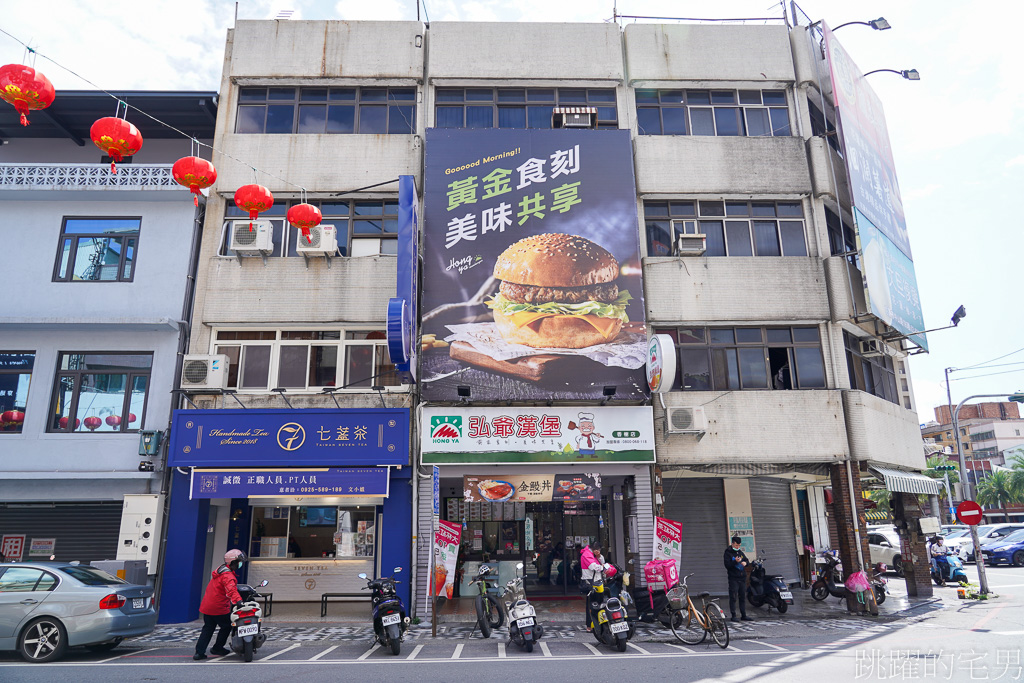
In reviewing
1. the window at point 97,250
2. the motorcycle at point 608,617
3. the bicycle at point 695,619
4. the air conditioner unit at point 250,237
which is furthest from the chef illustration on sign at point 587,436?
the window at point 97,250

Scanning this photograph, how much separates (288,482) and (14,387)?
7304mm

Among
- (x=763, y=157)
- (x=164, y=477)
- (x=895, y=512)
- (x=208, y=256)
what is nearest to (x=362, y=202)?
(x=208, y=256)

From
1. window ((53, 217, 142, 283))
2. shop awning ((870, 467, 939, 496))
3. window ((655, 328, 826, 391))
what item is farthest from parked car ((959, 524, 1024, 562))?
window ((53, 217, 142, 283))

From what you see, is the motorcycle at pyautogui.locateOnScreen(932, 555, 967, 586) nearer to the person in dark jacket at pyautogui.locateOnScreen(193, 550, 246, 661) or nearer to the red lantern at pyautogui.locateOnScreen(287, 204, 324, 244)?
the person in dark jacket at pyautogui.locateOnScreen(193, 550, 246, 661)

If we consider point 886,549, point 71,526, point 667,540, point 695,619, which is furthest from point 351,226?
point 886,549

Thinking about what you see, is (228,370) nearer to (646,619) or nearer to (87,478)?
(87,478)

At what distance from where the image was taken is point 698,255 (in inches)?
632

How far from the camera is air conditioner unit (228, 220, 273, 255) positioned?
1549 centimetres

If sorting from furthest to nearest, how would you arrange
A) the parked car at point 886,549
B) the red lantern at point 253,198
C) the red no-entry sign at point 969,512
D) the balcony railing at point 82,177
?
the parked car at point 886,549 < the balcony railing at point 82,177 < the red no-entry sign at point 969,512 < the red lantern at point 253,198

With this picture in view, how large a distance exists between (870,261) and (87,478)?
64.3 ft

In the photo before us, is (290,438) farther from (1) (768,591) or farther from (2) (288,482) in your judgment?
(1) (768,591)

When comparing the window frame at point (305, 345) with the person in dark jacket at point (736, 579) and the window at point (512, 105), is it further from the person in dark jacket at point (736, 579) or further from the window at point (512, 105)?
the person in dark jacket at point (736, 579)

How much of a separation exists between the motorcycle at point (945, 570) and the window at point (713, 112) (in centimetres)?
1451

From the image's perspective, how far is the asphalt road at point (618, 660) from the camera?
815 cm
